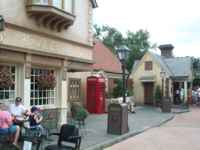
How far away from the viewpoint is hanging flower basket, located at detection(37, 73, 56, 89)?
12367mm

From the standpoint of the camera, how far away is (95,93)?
21.7 m

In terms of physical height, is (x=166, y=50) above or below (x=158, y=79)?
above

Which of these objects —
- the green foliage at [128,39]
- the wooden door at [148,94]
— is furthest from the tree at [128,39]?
the wooden door at [148,94]

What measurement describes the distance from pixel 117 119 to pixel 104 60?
1273 centimetres

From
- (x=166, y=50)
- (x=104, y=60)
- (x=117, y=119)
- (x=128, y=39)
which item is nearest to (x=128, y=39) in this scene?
(x=128, y=39)

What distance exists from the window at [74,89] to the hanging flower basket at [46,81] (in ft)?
24.0

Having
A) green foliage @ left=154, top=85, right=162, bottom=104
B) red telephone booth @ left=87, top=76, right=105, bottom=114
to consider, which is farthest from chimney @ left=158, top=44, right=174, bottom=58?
red telephone booth @ left=87, top=76, right=105, bottom=114

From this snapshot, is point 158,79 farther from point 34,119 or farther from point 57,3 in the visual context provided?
point 34,119

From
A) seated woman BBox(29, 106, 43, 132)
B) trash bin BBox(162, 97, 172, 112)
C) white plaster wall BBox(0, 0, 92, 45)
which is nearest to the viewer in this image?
seated woman BBox(29, 106, 43, 132)

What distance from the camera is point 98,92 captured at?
21.8m

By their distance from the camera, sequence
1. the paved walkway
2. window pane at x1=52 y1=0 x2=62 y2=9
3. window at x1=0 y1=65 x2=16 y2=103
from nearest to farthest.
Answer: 1. window at x1=0 y1=65 x2=16 y2=103
2. the paved walkway
3. window pane at x1=52 y1=0 x2=62 y2=9

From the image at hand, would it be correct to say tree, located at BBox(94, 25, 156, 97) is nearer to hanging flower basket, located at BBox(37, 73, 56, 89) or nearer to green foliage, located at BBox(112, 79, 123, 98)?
green foliage, located at BBox(112, 79, 123, 98)

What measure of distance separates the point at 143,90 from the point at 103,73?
12.0m

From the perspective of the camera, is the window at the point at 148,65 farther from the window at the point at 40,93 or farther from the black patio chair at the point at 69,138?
the black patio chair at the point at 69,138
